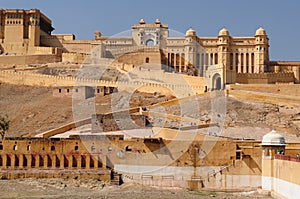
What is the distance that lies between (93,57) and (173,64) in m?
8.77

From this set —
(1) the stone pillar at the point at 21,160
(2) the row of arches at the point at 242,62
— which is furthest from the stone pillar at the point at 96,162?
(2) the row of arches at the point at 242,62

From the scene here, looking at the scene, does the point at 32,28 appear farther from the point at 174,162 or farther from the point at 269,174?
the point at 269,174

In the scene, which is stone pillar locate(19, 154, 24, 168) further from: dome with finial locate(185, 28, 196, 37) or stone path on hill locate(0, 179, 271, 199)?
dome with finial locate(185, 28, 196, 37)

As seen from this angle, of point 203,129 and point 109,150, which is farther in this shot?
point 203,129

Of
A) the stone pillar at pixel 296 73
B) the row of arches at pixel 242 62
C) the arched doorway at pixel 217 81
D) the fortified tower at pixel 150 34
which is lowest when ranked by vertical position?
the arched doorway at pixel 217 81

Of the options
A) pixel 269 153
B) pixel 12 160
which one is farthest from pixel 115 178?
pixel 269 153

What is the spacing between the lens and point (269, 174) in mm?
31469

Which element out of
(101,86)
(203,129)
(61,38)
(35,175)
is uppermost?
(61,38)

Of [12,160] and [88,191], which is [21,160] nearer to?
[12,160]

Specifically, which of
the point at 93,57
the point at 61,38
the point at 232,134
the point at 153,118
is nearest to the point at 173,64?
the point at 93,57

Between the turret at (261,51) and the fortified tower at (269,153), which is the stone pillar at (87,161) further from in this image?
the turret at (261,51)

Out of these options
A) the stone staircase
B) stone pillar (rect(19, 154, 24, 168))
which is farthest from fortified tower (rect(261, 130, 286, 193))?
stone pillar (rect(19, 154, 24, 168))

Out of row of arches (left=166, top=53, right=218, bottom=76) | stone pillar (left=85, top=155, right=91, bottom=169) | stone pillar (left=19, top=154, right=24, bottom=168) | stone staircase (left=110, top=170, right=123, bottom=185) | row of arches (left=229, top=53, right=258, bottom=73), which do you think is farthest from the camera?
row of arches (left=166, top=53, right=218, bottom=76)

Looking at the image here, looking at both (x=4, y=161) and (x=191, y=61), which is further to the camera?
(x=191, y=61)
